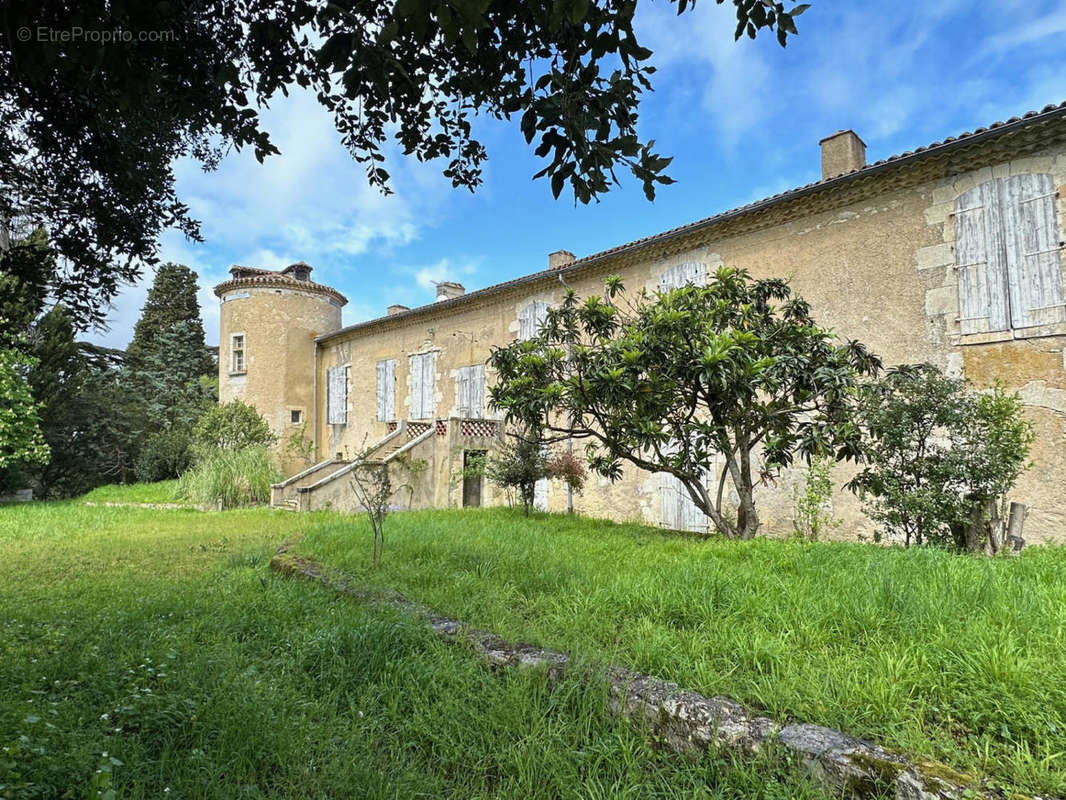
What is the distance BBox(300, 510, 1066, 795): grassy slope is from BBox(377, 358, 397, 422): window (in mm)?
11666

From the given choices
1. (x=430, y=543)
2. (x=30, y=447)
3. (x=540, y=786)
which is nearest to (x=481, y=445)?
(x=430, y=543)

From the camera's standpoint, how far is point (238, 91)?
320cm

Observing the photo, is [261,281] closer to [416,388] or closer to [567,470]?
[416,388]

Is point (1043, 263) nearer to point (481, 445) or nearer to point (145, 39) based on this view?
point (145, 39)

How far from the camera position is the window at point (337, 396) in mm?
18438

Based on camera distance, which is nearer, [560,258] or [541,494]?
[541,494]

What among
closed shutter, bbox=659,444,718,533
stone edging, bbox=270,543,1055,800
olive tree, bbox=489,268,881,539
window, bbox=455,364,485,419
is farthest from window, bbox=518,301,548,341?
stone edging, bbox=270,543,1055,800

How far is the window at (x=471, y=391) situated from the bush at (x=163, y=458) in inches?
413

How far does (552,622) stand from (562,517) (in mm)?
5848

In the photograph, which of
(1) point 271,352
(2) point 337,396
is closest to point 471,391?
(2) point 337,396

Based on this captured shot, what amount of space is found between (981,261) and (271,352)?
18.4 m

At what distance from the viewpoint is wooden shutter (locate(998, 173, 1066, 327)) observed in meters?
6.96

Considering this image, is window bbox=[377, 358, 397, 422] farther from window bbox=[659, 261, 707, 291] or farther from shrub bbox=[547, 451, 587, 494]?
window bbox=[659, 261, 707, 291]

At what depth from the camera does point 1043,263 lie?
7.04m
